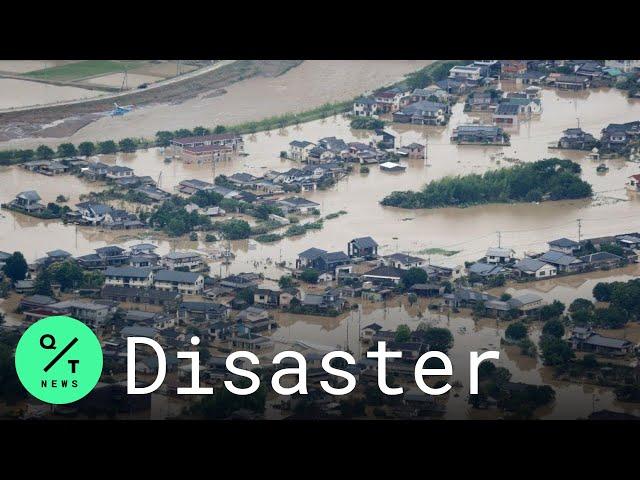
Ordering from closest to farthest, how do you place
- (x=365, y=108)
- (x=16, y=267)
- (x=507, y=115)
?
(x=16, y=267) → (x=507, y=115) → (x=365, y=108)

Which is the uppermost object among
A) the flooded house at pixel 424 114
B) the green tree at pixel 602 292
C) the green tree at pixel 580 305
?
the flooded house at pixel 424 114

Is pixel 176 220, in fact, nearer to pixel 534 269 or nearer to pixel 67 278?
pixel 67 278

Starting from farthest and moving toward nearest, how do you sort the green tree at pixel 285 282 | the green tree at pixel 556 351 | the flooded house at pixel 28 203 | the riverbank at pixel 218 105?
1. the riverbank at pixel 218 105
2. the flooded house at pixel 28 203
3. the green tree at pixel 285 282
4. the green tree at pixel 556 351

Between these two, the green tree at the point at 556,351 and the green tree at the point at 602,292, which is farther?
the green tree at the point at 602,292

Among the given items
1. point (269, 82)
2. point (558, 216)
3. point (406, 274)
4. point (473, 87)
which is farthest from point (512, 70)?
point (406, 274)

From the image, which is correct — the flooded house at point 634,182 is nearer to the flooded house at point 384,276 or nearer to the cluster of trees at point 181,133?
the flooded house at point 384,276

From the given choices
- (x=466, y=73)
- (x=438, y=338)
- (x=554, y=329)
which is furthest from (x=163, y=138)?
(x=554, y=329)

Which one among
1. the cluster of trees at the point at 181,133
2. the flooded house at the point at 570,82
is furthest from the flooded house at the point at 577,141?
the cluster of trees at the point at 181,133
